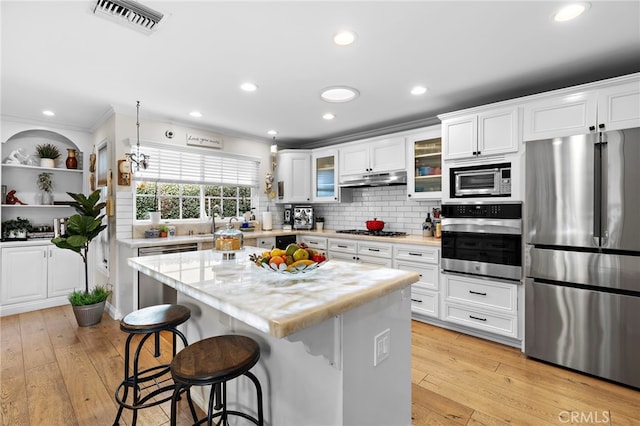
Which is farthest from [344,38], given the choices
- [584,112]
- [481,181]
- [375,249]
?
[375,249]

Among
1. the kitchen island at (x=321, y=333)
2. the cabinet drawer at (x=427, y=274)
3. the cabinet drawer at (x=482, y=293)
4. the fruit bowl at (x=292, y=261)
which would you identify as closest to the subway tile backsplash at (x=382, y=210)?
the cabinet drawer at (x=427, y=274)

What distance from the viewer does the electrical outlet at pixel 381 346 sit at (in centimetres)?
134

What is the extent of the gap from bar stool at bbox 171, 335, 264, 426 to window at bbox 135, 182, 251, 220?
3307 millimetres

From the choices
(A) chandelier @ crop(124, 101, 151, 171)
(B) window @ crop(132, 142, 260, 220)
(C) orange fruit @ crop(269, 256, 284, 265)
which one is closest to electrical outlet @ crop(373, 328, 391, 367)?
(C) orange fruit @ crop(269, 256, 284, 265)

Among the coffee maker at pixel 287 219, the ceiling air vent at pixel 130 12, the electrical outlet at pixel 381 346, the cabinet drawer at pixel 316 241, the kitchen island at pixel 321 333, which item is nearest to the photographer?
the kitchen island at pixel 321 333

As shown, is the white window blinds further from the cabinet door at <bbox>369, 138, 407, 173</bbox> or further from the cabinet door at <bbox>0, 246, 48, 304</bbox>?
the cabinet door at <bbox>369, 138, 407, 173</bbox>

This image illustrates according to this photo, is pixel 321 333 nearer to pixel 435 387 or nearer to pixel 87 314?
pixel 435 387

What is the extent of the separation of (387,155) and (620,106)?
2290 millimetres

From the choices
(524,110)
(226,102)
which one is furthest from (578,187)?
(226,102)

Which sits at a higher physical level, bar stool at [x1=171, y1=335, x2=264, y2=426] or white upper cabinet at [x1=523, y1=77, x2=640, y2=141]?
white upper cabinet at [x1=523, y1=77, x2=640, y2=141]

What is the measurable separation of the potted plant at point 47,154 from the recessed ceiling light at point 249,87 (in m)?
3.23

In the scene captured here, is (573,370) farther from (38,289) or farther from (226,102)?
(38,289)

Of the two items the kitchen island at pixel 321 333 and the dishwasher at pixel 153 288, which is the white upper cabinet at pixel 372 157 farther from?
the kitchen island at pixel 321 333

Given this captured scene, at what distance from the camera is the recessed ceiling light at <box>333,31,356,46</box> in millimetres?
2099
